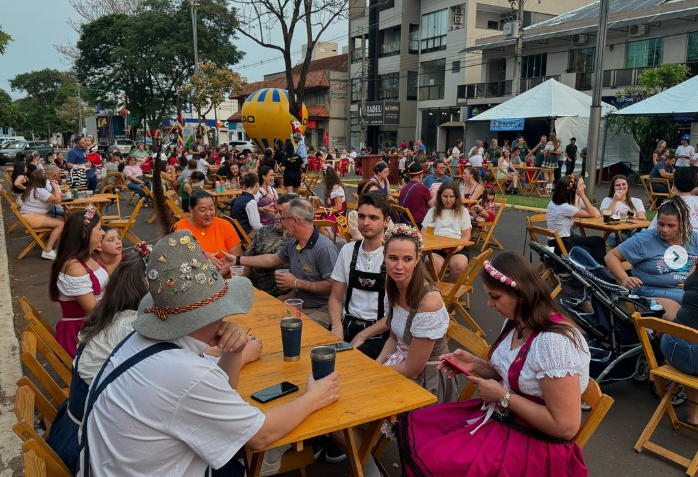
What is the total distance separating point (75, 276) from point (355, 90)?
42.4m

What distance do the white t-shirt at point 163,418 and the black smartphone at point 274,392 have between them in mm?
487

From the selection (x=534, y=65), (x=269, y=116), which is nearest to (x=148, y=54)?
(x=269, y=116)

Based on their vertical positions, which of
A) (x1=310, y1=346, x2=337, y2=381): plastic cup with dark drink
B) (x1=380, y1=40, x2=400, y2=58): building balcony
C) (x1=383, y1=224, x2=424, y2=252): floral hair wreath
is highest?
(x1=380, y1=40, x2=400, y2=58): building balcony

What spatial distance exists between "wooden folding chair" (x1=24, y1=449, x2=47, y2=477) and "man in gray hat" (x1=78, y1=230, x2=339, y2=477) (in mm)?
125

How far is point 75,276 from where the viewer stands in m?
3.72

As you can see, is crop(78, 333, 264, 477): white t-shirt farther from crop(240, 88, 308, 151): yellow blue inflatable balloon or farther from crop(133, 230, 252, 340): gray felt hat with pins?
crop(240, 88, 308, 151): yellow blue inflatable balloon

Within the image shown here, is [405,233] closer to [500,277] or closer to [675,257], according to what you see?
[500,277]

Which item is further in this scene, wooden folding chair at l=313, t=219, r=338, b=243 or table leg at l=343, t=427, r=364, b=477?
wooden folding chair at l=313, t=219, r=338, b=243

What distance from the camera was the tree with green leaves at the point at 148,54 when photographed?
128 ft

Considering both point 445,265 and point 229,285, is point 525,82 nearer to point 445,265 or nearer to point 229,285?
point 445,265

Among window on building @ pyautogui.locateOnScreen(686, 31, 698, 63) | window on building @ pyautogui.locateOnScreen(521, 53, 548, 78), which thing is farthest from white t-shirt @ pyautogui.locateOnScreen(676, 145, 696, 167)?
window on building @ pyautogui.locateOnScreen(521, 53, 548, 78)

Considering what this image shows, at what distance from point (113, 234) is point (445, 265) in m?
3.53

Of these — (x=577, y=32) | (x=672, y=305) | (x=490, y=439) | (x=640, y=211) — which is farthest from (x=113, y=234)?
(x=577, y=32)

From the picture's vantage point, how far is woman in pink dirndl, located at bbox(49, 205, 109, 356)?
3703 mm
